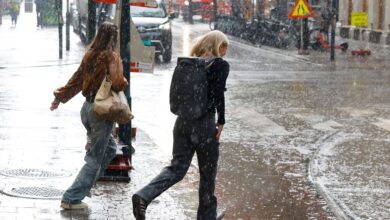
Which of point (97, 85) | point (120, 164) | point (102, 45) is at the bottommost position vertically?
point (120, 164)

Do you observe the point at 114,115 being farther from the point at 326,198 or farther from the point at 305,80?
the point at 305,80

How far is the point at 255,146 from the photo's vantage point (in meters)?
14.4

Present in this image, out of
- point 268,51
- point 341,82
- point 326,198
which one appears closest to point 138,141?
point 326,198

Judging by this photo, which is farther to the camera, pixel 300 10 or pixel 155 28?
pixel 300 10

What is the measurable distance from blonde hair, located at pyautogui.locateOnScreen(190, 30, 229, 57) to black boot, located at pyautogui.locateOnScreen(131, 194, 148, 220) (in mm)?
1268

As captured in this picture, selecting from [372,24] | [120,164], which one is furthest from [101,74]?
[372,24]

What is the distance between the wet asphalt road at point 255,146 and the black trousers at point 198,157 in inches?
20.2

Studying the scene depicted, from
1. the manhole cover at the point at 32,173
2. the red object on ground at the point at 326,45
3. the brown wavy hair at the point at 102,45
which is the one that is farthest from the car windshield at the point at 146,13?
the brown wavy hair at the point at 102,45

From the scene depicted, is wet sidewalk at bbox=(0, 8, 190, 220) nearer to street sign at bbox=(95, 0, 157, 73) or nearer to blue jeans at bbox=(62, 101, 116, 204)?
blue jeans at bbox=(62, 101, 116, 204)

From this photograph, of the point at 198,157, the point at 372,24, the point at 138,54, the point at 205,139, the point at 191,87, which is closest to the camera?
the point at 191,87

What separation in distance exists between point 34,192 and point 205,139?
2265 mm

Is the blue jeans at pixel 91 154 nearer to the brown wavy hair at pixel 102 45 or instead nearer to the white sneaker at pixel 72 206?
the white sneaker at pixel 72 206

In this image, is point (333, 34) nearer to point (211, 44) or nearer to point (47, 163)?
point (47, 163)

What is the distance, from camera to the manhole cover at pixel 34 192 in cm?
1001
